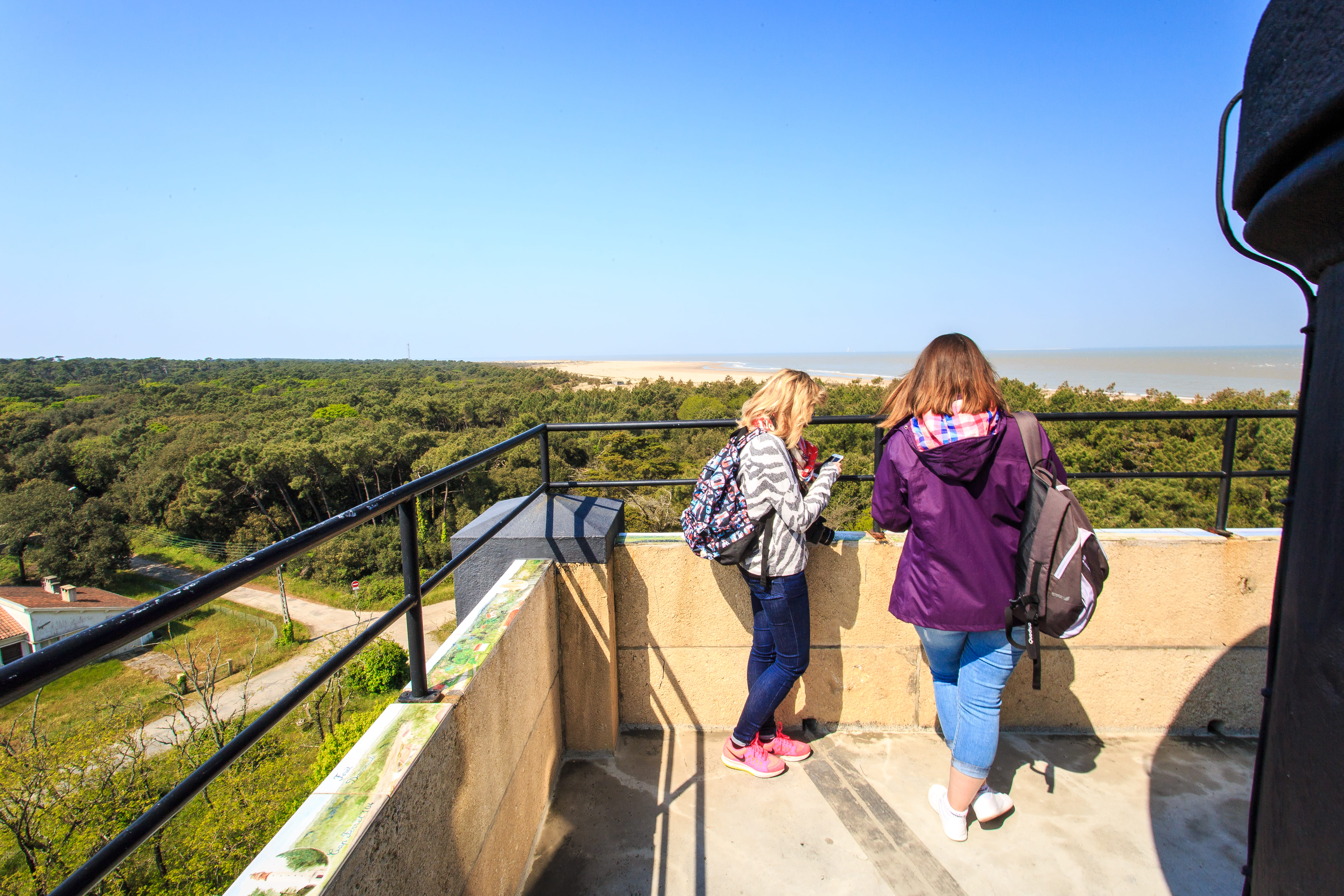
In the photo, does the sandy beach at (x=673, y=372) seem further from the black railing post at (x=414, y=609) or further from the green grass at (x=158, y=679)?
the black railing post at (x=414, y=609)

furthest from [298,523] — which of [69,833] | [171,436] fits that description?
[69,833]

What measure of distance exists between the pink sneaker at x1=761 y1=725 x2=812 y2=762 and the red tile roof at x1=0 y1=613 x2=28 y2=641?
1724 inches

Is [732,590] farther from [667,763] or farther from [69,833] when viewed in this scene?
[69,833]

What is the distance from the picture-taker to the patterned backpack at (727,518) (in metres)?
2.45

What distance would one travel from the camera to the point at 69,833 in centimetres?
1705

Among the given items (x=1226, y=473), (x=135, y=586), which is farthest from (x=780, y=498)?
(x=135, y=586)

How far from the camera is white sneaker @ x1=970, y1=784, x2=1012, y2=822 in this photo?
2496mm

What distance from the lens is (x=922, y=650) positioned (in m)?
3.11

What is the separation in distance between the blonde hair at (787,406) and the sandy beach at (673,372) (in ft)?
176

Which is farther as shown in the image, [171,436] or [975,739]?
[171,436]

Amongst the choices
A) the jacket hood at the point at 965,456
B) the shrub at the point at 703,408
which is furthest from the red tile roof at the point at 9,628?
the jacket hood at the point at 965,456

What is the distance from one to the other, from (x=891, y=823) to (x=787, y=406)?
1.66 metres

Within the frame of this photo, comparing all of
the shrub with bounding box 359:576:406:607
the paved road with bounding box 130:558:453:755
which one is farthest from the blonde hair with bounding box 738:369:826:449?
the shrub with bounding box 359:576:406:607

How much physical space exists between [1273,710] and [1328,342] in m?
0.67
